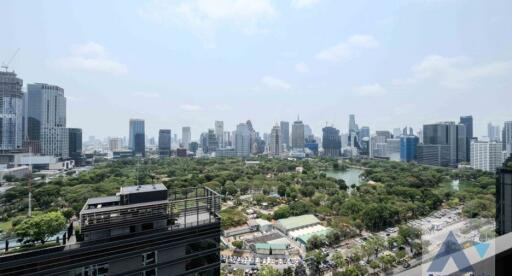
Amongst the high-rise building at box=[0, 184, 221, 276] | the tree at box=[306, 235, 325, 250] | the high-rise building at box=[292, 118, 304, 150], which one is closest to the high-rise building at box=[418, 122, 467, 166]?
the high-rise building at box=[292, 118, 304, 150]

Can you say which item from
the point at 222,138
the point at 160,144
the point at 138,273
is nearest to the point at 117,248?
the point at 138,273

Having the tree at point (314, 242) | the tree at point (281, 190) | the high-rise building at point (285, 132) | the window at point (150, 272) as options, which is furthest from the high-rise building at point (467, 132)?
the window at point (150, 272)

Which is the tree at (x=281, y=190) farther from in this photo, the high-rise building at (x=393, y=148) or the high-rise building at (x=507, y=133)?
the high-rise building at (x=393, y=148)

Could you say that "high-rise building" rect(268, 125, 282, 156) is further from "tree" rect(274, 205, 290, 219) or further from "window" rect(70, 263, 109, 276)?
"window" rect(70, 263, 109, 276)

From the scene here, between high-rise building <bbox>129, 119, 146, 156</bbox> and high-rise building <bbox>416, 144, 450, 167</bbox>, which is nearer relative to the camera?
high-rise building <bbox>416, 144, 450, 167</bbox>

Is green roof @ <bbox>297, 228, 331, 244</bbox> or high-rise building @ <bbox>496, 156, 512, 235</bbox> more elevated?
high-rise building @ <bbox>496, 156, 512, 235</bbox>

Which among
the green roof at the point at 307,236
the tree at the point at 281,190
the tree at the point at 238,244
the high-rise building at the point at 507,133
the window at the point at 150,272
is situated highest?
the high-rise building at the point at 507,133
